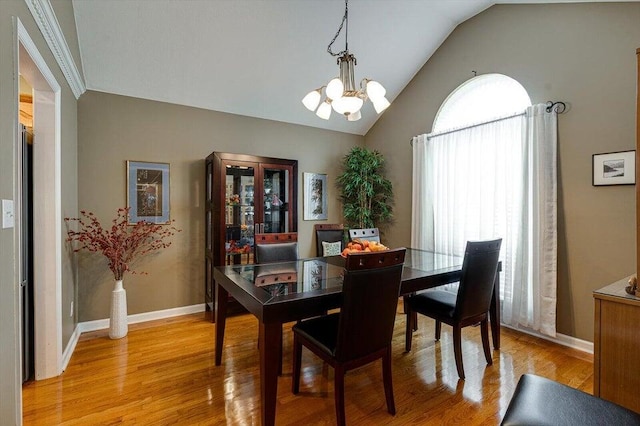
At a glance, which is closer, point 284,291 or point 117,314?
point 284,291

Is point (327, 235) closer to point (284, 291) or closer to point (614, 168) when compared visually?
point (284, 291)

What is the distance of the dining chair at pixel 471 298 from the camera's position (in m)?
2.11

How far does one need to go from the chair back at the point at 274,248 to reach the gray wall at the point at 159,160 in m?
1.25

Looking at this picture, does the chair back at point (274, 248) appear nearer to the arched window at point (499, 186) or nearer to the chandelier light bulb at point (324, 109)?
the chandelier light bulb at point (324, 109)

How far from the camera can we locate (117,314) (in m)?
2.85

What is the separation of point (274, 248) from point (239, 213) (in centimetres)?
101

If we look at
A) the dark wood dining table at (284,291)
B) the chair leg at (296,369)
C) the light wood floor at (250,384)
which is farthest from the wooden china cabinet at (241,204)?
the chair leg at (296,369)

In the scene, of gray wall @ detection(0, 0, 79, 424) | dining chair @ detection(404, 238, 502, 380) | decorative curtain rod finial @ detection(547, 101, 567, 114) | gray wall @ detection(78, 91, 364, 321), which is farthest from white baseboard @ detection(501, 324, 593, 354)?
gray wall @ detection(0, 0, 79, 424)

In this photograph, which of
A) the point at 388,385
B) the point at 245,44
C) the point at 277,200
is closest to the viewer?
the point at 388,385

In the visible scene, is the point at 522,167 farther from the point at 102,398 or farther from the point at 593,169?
the point at 102,398

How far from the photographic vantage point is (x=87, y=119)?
301 centimetres

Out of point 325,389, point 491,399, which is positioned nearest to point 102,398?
point 325,389

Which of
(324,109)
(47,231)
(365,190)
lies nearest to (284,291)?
(324,109)

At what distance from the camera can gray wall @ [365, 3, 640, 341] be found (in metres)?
2.34
